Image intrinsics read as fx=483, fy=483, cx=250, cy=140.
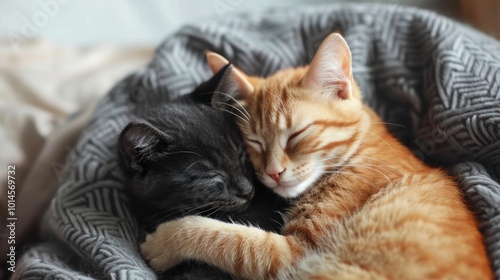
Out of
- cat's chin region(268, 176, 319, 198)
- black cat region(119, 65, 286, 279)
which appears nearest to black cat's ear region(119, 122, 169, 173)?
black cat region(119, 65, 286, 279)

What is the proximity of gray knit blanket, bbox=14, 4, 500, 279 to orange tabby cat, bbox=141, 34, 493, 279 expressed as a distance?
0.11 metres

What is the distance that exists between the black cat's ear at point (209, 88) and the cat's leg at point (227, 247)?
1.24ft

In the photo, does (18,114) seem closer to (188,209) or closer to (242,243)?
(188,209)

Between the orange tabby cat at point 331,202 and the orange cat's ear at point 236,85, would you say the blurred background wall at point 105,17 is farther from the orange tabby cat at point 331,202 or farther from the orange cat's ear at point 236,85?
the orange tabby cat at point 331,202

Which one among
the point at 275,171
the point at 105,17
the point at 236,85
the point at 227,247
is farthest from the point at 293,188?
the point at 105,17

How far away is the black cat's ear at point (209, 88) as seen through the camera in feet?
4.51

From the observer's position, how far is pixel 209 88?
1439 millimetres

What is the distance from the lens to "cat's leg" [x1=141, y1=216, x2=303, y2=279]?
1.21 meters

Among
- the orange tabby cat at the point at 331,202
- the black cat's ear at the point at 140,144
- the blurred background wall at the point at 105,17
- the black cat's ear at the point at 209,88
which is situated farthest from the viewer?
the blurred background wall at the point at 105,17

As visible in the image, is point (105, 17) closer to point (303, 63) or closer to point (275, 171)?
point (303, 63)

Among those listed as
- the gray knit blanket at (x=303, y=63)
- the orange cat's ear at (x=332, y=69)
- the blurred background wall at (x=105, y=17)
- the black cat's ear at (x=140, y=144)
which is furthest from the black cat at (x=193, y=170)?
the blurred background wall at (x=105, y=17)

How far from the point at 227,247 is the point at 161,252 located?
0.19m

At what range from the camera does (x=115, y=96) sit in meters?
1.72

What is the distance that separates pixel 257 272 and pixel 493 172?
0.71m
